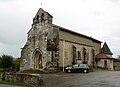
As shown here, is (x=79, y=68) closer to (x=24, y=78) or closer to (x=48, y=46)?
(x=48, y=46)

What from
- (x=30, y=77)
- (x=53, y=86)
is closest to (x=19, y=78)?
(x=30, y=77)

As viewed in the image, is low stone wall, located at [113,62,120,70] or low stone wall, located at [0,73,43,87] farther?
low stone wall, located at [113,62,120,70]

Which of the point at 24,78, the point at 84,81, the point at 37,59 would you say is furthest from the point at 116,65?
the point at 24,78

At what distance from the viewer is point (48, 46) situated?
41000 mm

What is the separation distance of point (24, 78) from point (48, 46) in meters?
16.2

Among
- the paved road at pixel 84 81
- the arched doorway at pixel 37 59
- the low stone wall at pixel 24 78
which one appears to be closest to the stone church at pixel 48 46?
the arched doorway at pixel 37 59

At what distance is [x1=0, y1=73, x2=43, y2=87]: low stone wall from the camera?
23344 millimetres

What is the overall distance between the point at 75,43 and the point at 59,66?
314 inches

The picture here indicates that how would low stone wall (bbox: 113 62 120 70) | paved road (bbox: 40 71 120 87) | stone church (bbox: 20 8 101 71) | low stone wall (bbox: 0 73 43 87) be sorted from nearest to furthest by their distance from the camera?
paved road (bbox: 40 71 120 87) → low stone wall (bbox: 0 73 43 87) → stone church (bbox: 20 8 101 71) → low stone wall (bbox: 113 62 120 70)

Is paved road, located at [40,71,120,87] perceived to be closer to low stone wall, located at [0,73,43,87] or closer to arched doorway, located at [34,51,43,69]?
low stone wall, located at [0,73,43,87]

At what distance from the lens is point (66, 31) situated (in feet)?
145

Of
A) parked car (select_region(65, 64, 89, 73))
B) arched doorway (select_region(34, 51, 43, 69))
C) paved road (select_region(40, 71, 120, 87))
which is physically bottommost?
paved road (select_region(40, 71, 120, 87))

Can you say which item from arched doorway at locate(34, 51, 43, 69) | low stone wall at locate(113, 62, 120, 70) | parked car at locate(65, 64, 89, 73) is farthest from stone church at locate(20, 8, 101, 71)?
low stone wall at locate(113, 62, 120, 70)

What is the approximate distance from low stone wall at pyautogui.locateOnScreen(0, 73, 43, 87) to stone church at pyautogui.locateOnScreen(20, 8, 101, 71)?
1234 cm
